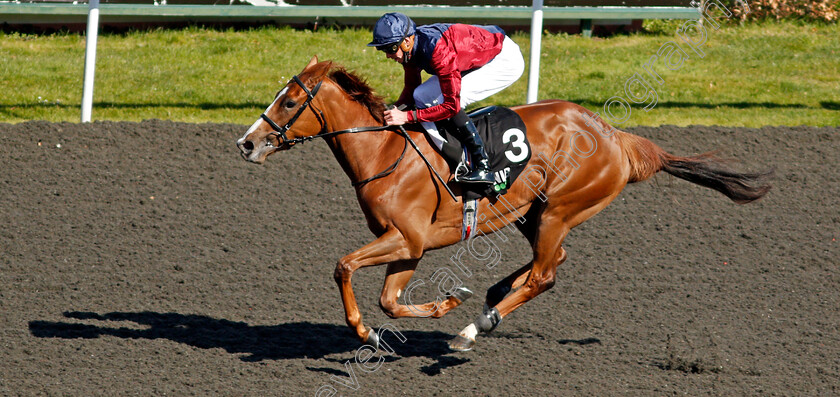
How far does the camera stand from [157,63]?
10.6m

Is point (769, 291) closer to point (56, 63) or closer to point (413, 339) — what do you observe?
point (413, 339)

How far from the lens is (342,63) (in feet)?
34.4

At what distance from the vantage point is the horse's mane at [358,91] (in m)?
4.95

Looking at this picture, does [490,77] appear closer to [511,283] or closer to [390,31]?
[390,31]

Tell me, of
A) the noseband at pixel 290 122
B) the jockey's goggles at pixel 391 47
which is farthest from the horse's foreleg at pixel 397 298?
the jockey's goggles at pixel 391 47

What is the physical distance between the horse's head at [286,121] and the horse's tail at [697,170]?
2.06 meters

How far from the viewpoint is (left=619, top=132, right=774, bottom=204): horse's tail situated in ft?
18.8

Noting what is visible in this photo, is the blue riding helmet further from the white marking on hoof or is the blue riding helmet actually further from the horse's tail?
the horse's tail

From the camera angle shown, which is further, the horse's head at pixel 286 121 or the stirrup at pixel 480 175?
the stirrup at pixel 480 175

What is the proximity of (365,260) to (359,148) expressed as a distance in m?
0.63

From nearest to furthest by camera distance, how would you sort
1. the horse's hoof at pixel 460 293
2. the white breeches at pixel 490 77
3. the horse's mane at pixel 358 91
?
the horse's mane at pixel 358 91 < the white breeches at pixel 490 77 < the horse's hoof at pixel 460 293

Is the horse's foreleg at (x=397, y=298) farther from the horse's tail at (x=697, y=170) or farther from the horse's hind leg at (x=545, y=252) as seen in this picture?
the horse's tail at (x=697, y=170)

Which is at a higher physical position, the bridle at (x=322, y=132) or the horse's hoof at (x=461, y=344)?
the bridle at (x=322, y=132)

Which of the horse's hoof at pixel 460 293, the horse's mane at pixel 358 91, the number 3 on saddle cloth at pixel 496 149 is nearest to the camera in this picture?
the horse's mane at pixel 358 91
